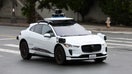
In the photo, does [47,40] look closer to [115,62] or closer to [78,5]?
[115,62]

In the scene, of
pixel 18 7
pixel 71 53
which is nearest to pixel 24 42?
pixel 71 53

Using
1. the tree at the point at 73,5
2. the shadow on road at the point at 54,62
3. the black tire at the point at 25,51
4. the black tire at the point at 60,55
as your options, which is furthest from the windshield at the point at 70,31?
the tree at the point at 73,5

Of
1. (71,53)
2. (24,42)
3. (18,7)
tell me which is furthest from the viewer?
(18,7)

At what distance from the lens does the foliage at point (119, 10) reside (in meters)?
37.8

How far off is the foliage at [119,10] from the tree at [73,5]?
3.54 meters

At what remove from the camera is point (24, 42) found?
16234 millimetres

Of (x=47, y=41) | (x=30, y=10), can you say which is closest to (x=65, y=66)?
(x=47, y=41)

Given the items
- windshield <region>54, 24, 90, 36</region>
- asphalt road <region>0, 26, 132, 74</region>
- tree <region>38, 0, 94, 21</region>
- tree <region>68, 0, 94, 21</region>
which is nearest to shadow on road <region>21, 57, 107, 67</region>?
asphalt road <region>0, 26, 132, 74</region>

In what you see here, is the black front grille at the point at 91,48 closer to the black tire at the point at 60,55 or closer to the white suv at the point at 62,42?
the white suv at the point at 62,42

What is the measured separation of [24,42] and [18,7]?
38883 mm

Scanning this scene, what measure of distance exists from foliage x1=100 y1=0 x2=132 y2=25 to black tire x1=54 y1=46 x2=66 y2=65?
77.8 feet

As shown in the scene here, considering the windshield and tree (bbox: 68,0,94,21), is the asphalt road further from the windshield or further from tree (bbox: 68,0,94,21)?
tree (bbox: 68,0,94,21)

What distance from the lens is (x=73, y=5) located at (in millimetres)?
42844

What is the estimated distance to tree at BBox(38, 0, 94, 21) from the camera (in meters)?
42.8
